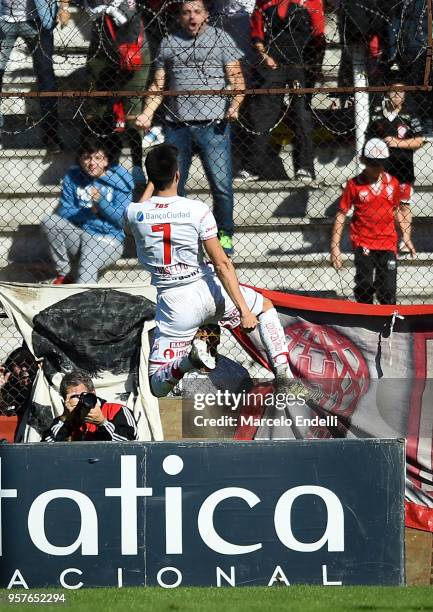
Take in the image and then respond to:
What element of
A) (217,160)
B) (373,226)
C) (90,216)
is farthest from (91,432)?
(373,226)

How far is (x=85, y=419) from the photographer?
27.0 ft

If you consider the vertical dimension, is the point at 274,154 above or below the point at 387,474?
above

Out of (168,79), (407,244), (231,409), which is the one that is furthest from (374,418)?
(168,79)

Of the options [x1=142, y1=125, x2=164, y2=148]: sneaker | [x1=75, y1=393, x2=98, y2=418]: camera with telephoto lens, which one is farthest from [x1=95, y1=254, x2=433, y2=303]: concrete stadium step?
[x1=75, y1=393, x2=98, y2=418]: camera with telephoto lens

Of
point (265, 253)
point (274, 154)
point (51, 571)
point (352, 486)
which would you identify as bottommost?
point (51, 571)

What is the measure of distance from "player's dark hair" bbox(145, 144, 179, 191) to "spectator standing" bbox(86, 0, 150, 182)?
8.07 feet

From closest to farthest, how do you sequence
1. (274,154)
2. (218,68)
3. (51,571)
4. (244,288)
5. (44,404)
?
(51,571)
(244,288)
(44,404)
(218,68)
(274,154)

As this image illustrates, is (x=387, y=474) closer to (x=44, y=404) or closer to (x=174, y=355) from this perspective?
(x=174, y=355)

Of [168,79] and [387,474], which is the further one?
[168,79]

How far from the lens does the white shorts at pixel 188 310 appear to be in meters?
8.56

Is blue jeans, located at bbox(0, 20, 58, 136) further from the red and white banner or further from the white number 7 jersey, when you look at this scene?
the red and white banner

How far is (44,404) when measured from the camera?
30.6ft

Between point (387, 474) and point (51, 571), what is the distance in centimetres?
202

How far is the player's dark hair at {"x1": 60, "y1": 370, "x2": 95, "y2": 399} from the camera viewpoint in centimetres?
862
